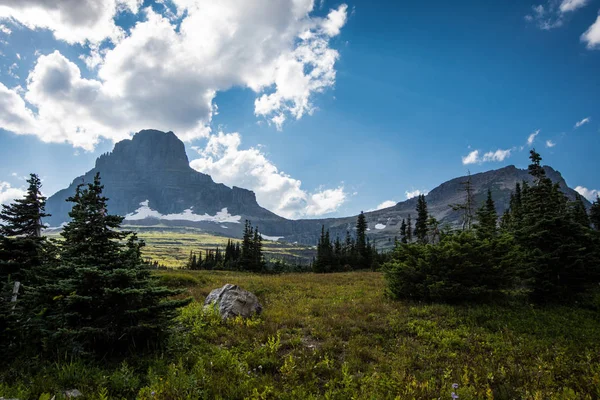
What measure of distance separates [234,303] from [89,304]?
6.13 m

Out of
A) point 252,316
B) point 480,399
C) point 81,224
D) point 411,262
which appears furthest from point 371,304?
point 81,224

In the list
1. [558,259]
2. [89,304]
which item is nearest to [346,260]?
[558,259]

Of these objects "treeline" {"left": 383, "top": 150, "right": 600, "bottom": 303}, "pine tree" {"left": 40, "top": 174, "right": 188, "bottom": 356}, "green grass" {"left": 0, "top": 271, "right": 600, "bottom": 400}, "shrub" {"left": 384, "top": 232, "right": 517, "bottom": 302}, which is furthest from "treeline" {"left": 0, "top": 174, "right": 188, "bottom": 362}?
"treeline" {"left": 383, "top": 150, "right": 600, "bottom": 303}

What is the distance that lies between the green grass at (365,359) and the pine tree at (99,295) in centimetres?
73

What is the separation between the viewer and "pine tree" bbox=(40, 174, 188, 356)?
7355mm

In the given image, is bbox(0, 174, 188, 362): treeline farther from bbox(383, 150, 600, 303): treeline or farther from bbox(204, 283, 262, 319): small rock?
bbox(383, 150, 600, 303): treeline

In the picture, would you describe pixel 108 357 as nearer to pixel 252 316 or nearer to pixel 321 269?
pixel 252 316

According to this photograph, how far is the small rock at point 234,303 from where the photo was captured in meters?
12.6

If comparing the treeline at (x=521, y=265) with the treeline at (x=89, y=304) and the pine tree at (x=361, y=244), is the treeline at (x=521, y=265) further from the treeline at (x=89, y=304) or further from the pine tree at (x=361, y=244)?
the pine tree at (x=361, y=244)

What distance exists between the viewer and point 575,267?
14859 millimetres

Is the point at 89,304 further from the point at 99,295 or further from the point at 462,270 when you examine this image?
the point at 462,270

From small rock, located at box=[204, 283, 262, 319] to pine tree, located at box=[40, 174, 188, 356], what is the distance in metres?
4.27

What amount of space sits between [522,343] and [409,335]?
3444 millimetres

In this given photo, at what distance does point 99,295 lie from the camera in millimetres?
7660
